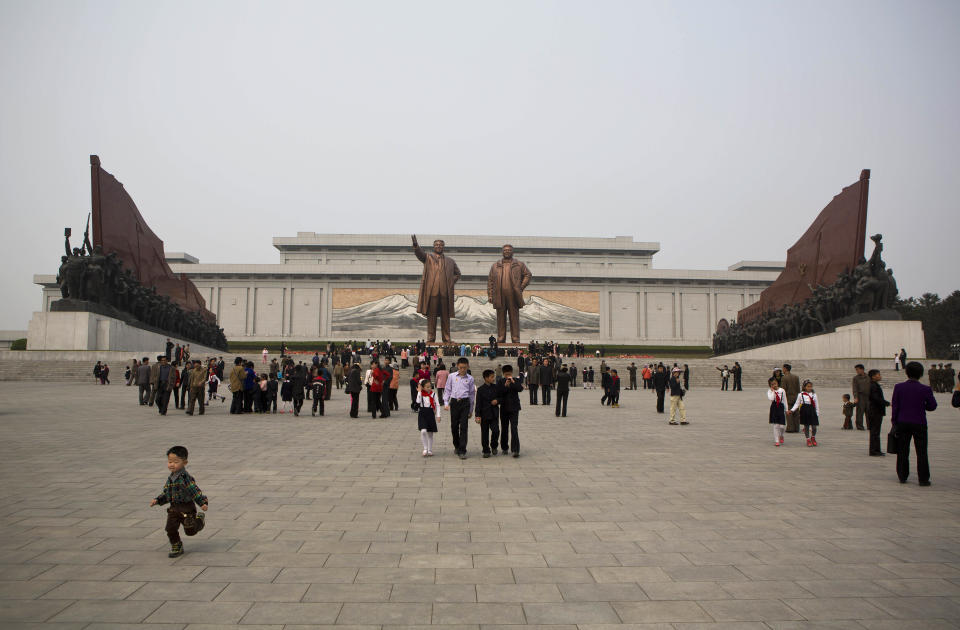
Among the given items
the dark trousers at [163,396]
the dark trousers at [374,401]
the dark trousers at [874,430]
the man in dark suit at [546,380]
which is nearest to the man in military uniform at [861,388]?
the dark trousers at [874,430]

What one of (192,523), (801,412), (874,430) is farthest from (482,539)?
(801,412)

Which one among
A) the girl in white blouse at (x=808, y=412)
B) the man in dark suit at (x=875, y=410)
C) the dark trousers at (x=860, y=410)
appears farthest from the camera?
the dark trousers at (x=860, y=410)

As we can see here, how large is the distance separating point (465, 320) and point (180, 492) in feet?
127

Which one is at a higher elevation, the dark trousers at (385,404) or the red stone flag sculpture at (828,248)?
the red stone flag sculpture at (828,248)

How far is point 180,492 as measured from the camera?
11.0ft

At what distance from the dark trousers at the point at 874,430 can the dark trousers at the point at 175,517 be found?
236 inches

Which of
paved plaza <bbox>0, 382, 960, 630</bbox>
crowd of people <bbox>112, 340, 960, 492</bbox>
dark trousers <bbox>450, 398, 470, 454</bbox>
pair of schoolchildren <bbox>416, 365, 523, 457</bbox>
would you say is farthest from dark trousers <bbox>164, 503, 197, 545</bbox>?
dark trousers <bbox>450, 398, 470, 454</bbox>

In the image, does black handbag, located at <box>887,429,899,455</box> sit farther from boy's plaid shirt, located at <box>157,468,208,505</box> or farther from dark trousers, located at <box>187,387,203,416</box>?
dark trousers, located at <box>187,387,203,416</box>

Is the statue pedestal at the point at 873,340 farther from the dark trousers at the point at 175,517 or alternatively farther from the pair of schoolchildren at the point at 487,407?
the dark trousers at the point at 175,517

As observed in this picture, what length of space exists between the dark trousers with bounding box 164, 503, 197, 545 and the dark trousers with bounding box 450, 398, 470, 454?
343cm

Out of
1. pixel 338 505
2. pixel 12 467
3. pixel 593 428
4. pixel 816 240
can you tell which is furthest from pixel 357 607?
pixel 816 240

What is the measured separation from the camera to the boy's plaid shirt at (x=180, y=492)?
10.9ft

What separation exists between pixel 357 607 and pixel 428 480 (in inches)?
106

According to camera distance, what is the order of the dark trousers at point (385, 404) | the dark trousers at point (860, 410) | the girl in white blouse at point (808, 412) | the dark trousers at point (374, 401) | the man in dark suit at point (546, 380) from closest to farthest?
the girl in white blouse at point (808, 412) < the dark trousers at point (860, 410) < the dark trousers at point (374, 401) < the dark trousers at point (385, 404) < the man in dark suit at point (546, 380)
